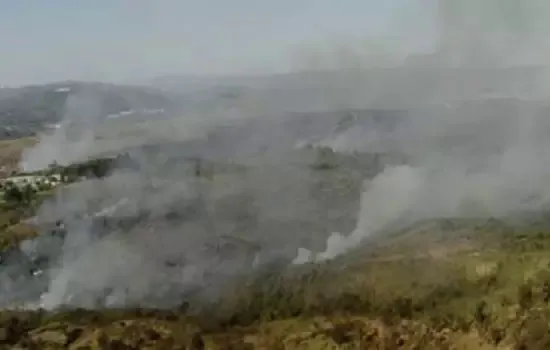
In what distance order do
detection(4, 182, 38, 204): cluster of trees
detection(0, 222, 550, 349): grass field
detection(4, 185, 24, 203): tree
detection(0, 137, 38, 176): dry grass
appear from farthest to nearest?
detection(0, 137, 38, 176): dry grass < detection(4, 185, 24, 203): tree < detection(4, 182, 38, 204): cluster of trees < detection(0, 222, 550, 349): grass field

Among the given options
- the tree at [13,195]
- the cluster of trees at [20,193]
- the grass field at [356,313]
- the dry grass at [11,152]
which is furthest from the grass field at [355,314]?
the dry grass at [11,152]

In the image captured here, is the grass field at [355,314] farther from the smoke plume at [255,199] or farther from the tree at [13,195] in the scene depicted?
the tree at [13,195]

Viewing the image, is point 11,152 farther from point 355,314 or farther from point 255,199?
point 355,314

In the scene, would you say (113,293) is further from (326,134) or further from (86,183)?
(326,134)

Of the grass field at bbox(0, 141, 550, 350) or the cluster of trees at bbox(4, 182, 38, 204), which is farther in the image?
the cluster of trees at bbox(4, 182, 38, 204)

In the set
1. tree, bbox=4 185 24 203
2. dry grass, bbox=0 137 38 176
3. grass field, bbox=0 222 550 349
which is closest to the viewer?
grass field, bbox=0 222 550 349

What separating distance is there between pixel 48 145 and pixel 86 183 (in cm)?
5936

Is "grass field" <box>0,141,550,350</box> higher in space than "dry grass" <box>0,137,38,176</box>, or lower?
lower

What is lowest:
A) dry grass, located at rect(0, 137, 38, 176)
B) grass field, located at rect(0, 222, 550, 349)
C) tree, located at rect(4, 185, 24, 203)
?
grass field, located at rect(0, 222, 550, 349)

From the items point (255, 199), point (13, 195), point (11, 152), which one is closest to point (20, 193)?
point (13, 195)

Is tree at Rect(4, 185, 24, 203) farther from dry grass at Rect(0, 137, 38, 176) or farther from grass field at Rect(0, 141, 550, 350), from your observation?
grass field at Rect(0, 141, 550, 350)

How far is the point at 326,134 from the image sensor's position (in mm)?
149500

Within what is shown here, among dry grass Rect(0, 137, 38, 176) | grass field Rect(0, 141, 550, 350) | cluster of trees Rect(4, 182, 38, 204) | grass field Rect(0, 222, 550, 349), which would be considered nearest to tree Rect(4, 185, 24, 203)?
cluster of trees Rect(4, 182, 38, 204)

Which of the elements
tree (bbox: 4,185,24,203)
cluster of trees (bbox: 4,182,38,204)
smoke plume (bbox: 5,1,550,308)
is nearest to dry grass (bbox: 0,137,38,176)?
smoke plume (bbox: 5,1,550,308)
